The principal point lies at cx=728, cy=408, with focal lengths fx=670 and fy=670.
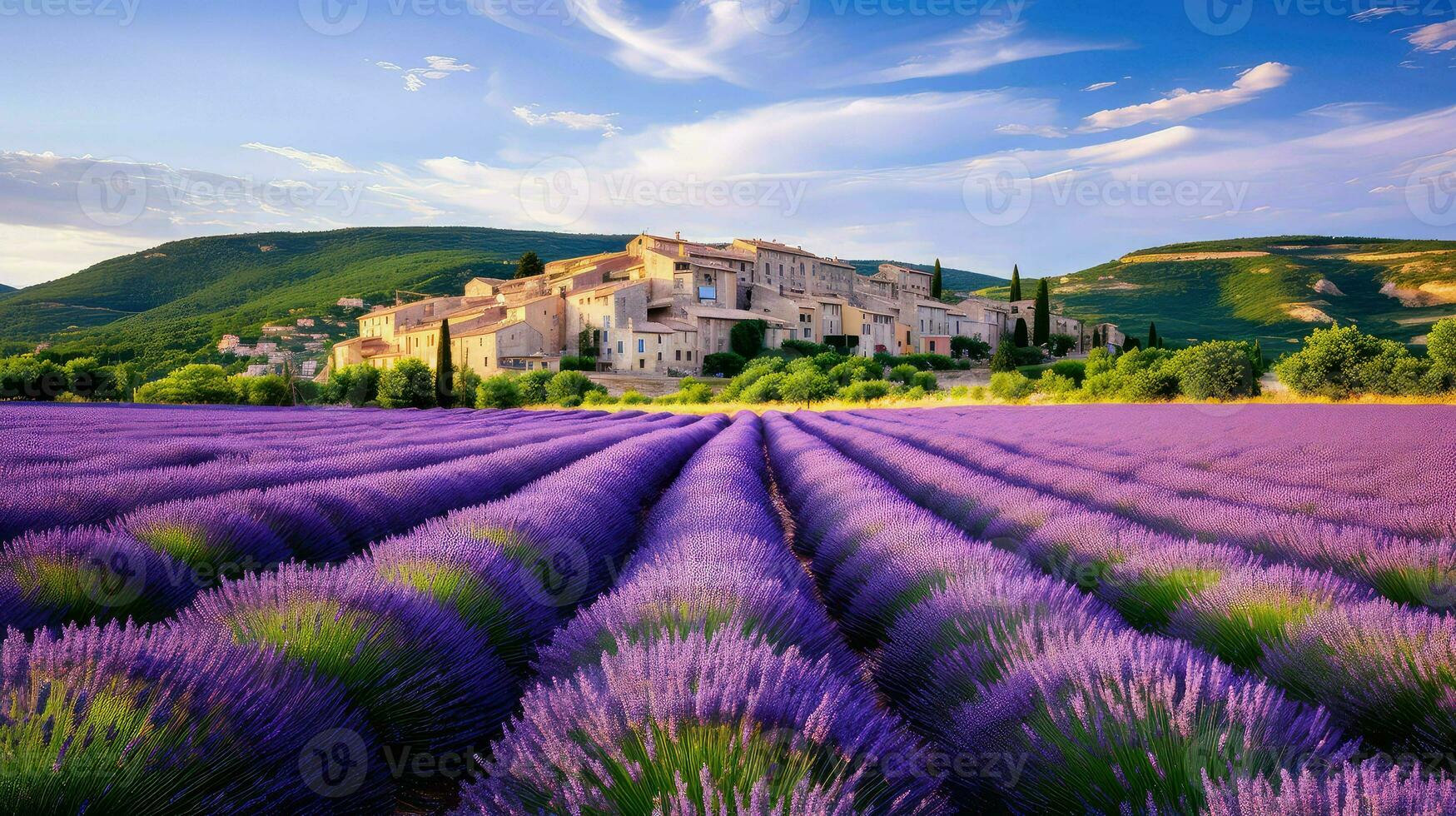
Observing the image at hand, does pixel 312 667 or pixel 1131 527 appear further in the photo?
pixel 1131 527

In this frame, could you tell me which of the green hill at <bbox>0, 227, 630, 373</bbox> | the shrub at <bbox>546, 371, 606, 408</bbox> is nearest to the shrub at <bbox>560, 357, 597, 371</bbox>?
the shrub at <bbox>546, 371, 606, 408</bbox>

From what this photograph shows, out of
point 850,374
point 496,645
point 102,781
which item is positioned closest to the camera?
point 102,781

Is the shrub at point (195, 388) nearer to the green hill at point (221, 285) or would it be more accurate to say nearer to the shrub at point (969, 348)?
the green hill at point (221, 285)

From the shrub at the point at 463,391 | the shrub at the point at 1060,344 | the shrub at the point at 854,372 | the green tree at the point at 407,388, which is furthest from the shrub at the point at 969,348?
the green tree at the point at 407,388

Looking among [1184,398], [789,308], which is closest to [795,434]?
[1184,398]

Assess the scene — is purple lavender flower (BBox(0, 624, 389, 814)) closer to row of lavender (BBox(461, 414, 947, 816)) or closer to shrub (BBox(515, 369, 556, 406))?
row of lavender (BBox(461, 414, 947, 816))

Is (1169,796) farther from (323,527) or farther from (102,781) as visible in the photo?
(323,527)
